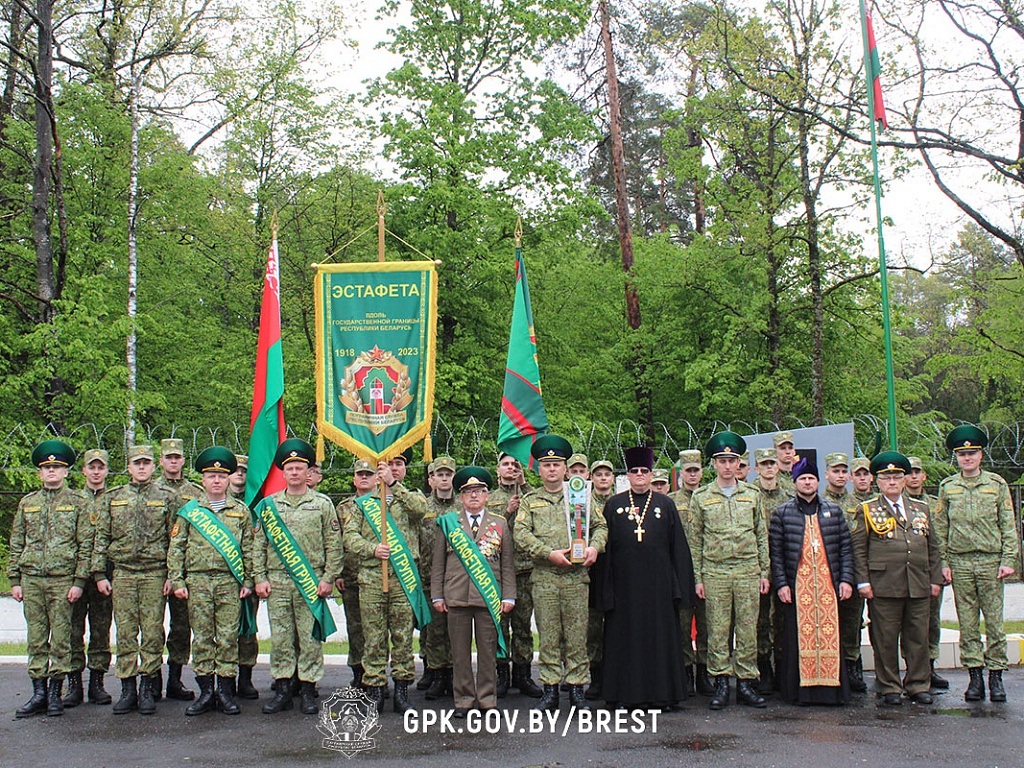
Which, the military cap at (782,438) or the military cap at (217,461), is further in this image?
the military cap at (782,438)

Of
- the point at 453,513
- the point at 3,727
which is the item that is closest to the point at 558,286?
the point at 453,513

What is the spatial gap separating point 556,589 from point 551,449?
3.45 ft

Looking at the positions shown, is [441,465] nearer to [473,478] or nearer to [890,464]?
[473,478]

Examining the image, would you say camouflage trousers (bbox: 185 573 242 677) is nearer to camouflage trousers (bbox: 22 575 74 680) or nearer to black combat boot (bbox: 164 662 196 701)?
black combat boot (bbox: 164 662 196 701)

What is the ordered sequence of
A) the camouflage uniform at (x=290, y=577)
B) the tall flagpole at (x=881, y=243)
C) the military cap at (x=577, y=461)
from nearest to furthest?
1. the camouflage uniform at (x=290, y=577)
2. the military cap at (x=577, y=461)
3. the tall flagpole at (x=881, y=243)

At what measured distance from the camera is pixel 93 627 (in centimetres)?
772

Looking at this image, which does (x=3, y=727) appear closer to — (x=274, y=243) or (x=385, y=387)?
(x=385, y=387)

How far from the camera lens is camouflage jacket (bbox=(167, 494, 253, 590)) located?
7.35m

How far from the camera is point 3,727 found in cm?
682

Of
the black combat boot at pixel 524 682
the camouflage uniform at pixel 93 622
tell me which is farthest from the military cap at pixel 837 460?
the camouflage uniform at pixel 93 622

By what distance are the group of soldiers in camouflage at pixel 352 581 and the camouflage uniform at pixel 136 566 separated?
11 millimetres

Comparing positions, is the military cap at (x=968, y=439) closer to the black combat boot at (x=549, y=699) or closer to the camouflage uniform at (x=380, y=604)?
the black combat boot at (x=549, y=699)

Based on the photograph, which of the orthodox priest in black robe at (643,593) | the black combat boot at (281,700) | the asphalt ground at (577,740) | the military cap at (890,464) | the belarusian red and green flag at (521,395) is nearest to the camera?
the asphalt ground at (577,740)

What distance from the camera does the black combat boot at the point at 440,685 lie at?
766 cm
